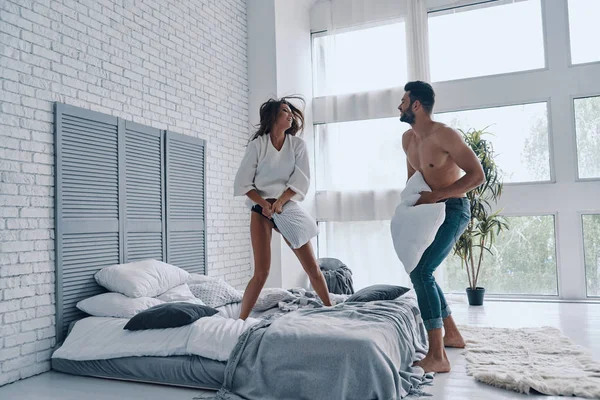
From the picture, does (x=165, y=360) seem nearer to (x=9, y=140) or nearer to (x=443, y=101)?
(x=9, y=140)

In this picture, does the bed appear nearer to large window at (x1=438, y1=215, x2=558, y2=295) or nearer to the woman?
the woman

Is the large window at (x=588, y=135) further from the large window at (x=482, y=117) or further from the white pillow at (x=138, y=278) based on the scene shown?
the white pillow at (x=138, y=278)

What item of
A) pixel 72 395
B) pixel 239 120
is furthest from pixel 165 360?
pixel 239 120

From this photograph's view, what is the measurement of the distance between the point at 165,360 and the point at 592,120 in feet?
16.6

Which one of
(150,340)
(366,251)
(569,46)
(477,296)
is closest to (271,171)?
(150,340)

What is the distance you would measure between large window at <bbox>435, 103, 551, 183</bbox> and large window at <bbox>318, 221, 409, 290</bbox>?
1.55 metres

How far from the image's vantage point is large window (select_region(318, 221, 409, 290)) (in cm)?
591

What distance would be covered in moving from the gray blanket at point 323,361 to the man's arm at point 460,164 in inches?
30.7

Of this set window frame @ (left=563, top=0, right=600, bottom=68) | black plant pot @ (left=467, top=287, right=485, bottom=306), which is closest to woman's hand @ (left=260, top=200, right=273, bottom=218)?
black plant pot @ (left=467, top=287, right=485, bottom=306)

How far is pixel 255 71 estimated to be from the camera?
5.64 m

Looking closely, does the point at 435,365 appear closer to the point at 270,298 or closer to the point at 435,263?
the point at 435,263

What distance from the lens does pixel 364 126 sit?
6.13 meters

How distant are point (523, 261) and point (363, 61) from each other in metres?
3.07

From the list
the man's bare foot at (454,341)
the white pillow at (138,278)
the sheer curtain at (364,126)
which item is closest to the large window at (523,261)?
the sheer curtain at (364,126)
